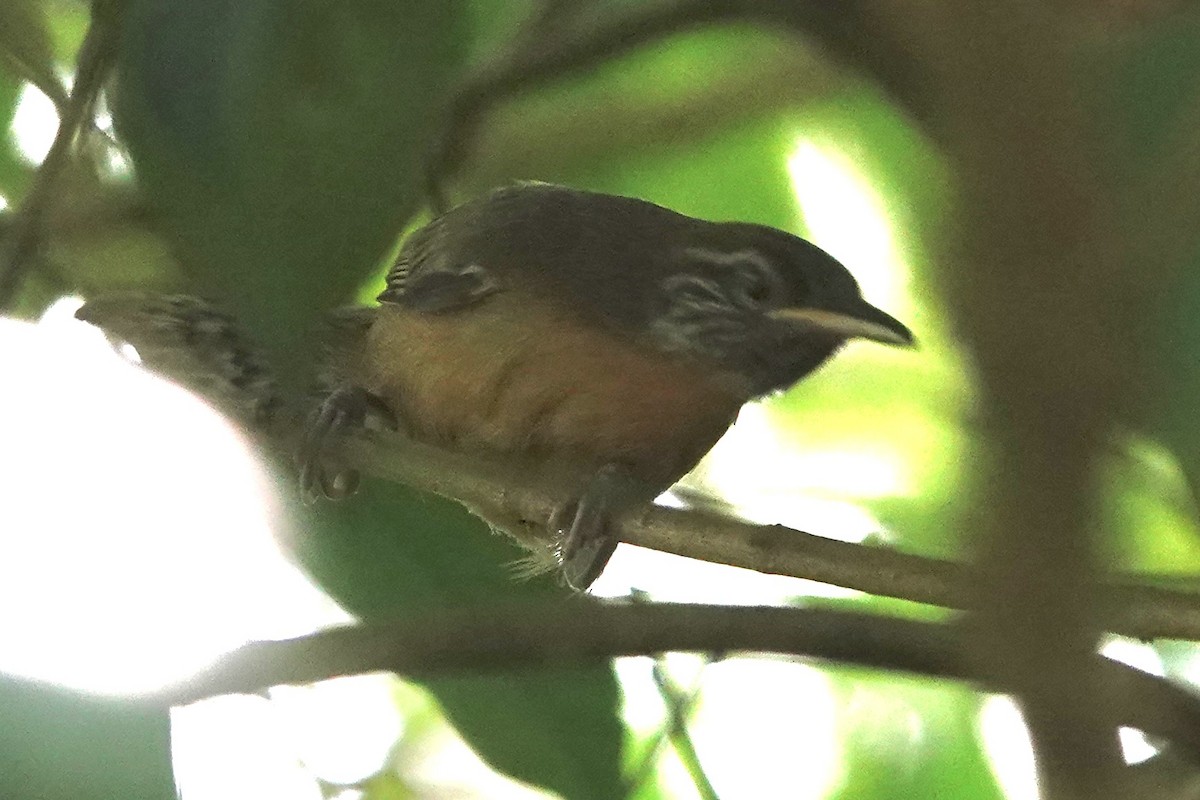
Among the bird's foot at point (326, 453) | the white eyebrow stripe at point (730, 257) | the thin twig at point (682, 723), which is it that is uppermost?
the white eyebrow stripe at point (730, 257)

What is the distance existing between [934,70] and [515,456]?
140 cm

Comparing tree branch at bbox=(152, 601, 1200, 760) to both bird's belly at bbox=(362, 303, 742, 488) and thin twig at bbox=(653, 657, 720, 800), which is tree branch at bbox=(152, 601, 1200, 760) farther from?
bird's belly at bbox=(362, 303, 742, 488)

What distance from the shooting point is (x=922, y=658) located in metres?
1.10

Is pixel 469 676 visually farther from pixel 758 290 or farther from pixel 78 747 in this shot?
pixel 758 290

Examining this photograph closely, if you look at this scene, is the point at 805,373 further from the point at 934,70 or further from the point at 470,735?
the point at 934,70

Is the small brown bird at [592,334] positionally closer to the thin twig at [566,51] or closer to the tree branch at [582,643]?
the thin twig at [566,51]

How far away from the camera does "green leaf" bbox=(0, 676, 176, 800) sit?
81cm

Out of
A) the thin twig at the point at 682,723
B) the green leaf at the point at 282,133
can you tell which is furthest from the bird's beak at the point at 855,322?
the green leaf at the point at 282,133

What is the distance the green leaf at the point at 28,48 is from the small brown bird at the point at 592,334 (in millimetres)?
470

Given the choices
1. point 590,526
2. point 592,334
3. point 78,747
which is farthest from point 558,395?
point 78,747

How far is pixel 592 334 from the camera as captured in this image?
172cm

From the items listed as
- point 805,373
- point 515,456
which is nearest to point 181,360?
point 515,456

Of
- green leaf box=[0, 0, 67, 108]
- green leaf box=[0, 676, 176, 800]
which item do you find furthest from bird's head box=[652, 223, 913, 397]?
green leaf box=[0, 676, 176, 800]

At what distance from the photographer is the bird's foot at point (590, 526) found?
1.50 m
